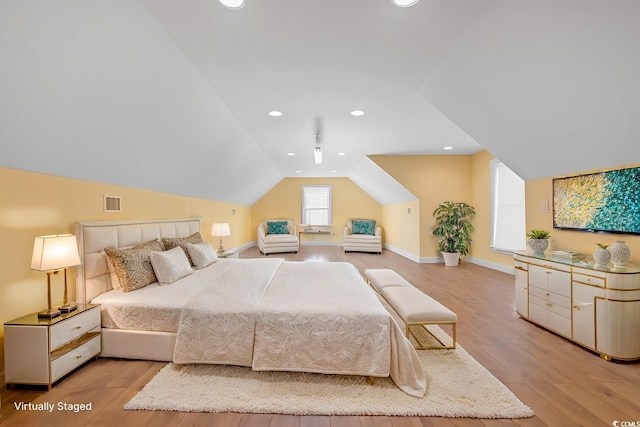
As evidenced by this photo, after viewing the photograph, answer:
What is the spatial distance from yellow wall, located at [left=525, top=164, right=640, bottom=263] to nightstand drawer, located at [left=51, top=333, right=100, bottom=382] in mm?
4604

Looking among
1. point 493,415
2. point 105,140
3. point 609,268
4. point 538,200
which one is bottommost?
point 493,415

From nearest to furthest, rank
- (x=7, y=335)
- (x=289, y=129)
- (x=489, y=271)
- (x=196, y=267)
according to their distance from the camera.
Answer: (x=7, y=335)
(x=196, y=267)
(x=289, y=129)
(x=489, y=271)

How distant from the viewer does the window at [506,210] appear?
5059mm

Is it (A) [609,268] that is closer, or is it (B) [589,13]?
(B) [589,13]

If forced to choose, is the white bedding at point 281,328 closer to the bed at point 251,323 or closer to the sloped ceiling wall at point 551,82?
the bed at point 251,323

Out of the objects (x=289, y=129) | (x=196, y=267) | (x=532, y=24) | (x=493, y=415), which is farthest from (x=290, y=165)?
(x=493, y=415)

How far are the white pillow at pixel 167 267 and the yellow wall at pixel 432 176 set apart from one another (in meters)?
4.65

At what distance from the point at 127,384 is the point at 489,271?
5771 millimetres

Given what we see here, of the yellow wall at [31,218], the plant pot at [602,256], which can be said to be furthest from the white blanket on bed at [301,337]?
the plant pot at [602,256]

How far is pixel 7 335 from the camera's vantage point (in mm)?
1796

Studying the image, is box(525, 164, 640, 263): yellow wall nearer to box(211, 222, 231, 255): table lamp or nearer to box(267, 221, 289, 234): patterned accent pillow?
box(211, 222, 231, 255): table lamp

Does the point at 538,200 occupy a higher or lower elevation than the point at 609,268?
higher

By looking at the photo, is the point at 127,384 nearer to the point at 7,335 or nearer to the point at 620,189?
the point at 7,335

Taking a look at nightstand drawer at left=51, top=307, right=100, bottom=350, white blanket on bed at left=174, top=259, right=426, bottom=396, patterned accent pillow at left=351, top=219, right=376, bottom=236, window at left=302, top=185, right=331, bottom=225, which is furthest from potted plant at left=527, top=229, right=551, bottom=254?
window at left=302, top=185, right=331, bottom=225
